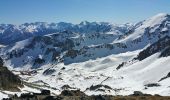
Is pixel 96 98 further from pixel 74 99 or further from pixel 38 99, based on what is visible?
pixel 38 99

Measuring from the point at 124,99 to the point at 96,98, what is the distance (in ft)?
28.7

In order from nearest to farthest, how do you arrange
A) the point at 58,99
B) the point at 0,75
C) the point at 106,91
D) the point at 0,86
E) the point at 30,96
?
the point at 58,99
the point at 30,96
the point at 0,86
the point at 0,75
the point at 106,91

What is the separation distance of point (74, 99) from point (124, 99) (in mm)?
12572

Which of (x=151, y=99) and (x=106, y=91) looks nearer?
(x=151, y=99)

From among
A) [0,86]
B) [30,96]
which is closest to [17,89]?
[0,86]

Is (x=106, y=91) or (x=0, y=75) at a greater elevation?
(x=0, y=75)

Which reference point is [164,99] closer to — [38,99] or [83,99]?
[83,99]

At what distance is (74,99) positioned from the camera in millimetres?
72188

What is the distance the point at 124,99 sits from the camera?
79250 millimetres

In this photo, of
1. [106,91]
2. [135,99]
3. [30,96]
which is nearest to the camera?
[30,96]

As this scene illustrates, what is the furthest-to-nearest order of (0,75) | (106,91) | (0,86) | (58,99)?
(106,91) < (0,75) < (0,86) < (58,99)

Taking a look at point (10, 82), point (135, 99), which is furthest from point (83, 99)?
point (10, 82)

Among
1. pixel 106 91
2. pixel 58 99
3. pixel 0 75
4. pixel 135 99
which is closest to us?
pixel 58 99

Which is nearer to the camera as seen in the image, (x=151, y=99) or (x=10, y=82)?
(x=151, y=99)
